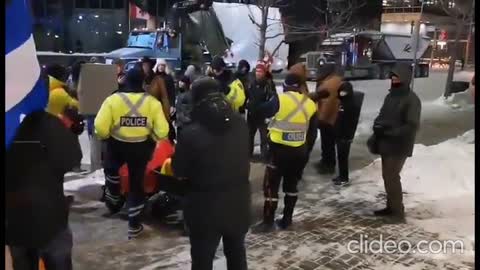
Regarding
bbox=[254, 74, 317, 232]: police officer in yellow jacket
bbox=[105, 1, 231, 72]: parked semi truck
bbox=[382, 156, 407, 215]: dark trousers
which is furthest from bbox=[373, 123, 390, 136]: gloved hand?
bbox=[105, 1, 231, 72]: parked semi truck

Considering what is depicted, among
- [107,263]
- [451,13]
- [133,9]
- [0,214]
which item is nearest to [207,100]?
[0,214]

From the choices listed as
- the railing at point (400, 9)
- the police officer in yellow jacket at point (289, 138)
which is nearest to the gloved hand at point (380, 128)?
the police officer in yellow jacket at point (289, 138)

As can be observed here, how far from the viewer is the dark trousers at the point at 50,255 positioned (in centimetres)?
332

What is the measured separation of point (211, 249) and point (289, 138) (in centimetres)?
Answer: 207

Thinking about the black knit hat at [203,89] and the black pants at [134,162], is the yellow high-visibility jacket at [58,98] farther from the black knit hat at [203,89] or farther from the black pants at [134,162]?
the black knit hat at [203,89]

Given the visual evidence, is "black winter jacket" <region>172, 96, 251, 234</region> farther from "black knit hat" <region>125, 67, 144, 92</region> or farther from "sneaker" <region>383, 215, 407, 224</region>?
"sneaker" <region>383, 215, 407, 224</region>

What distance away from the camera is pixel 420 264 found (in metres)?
5.02

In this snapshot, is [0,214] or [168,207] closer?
[0,214]

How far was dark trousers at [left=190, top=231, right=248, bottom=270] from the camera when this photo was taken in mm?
3752

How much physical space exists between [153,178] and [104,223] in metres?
0.84

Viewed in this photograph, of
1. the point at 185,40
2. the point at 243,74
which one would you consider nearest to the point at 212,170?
the point at 243,74

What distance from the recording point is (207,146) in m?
3.58

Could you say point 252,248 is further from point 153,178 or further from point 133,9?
point 133,9

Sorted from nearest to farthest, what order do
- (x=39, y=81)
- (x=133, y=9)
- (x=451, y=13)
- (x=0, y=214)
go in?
1. (x=0, y=214)
2. (x=39, y=81)
3. (x=451, y=13)
4. (x=133, y=9)
